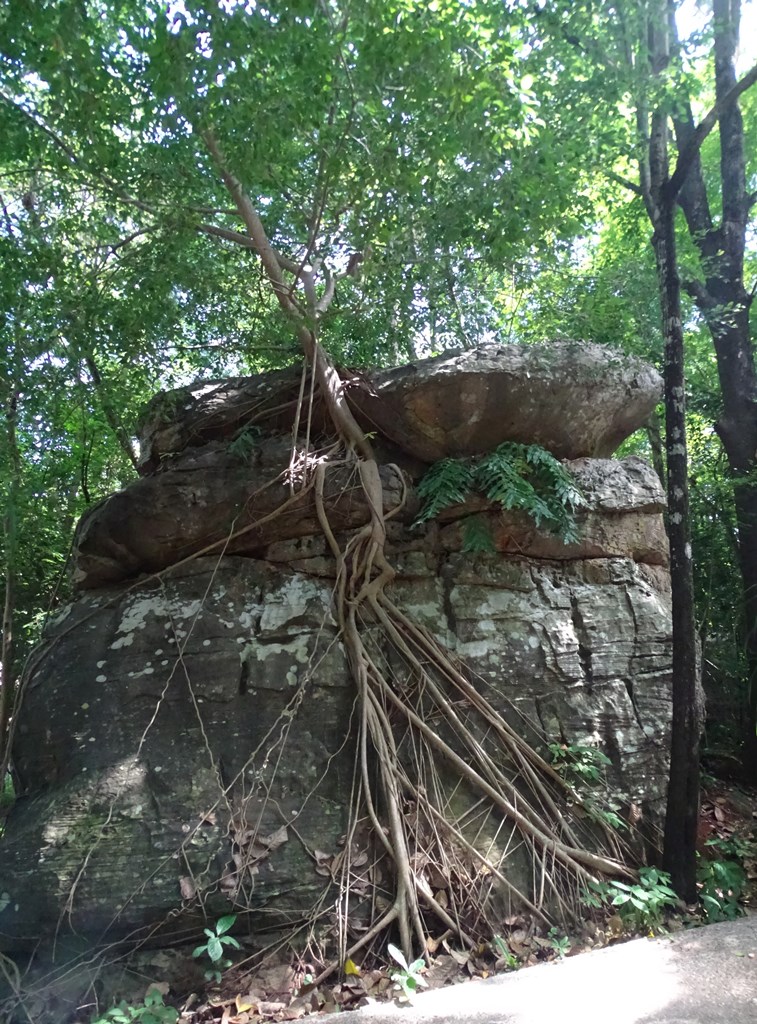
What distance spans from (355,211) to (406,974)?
494 cm

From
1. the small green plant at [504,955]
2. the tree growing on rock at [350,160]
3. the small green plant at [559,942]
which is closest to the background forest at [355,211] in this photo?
the tree growing on rock at [350,160]

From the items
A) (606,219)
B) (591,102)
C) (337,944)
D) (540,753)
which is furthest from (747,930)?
(606,219)

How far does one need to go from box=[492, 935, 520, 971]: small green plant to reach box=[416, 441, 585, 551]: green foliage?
2.55 m

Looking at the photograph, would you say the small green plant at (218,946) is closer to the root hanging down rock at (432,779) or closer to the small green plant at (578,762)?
the root hanging down rock at (432,779)

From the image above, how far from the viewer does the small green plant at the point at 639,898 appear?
4086mm

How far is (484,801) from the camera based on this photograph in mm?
4562

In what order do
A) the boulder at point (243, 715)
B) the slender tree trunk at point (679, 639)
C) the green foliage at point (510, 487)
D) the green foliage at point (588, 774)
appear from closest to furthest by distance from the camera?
the boulder at point (243, 715) < the slender tree trunk at point (679, 639) < the green foliage at point (588, 774) < the green foliage at point (510, 487)

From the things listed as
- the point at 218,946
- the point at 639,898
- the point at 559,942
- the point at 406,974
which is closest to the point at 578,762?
the point at 639,898

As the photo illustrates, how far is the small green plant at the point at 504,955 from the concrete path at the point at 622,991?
0.16m

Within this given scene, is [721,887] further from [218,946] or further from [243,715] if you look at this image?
[243,715]

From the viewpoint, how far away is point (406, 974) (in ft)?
11.9

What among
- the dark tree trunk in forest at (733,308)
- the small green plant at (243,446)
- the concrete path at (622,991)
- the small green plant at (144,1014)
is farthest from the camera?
the dark tree trunk in forest at (733,308)

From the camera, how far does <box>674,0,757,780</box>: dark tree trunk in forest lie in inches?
252

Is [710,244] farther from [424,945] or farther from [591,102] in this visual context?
[424,945]
